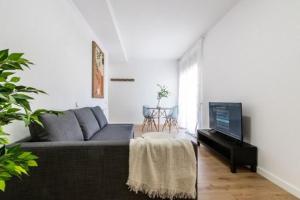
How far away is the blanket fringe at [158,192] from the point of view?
4.66 feet

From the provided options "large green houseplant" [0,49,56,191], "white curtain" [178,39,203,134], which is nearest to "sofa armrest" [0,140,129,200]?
"large green houseplant" [0,49,56,191]

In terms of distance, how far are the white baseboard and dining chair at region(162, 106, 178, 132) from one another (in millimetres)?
3905

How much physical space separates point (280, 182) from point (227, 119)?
1.10 m

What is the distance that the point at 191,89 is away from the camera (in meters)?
5.82

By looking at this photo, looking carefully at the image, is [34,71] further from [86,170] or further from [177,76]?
[177,76]

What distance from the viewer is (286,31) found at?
221 cm

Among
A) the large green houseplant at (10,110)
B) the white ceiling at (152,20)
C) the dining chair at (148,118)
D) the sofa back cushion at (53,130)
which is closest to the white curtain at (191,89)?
the white ceiling at (152,20)

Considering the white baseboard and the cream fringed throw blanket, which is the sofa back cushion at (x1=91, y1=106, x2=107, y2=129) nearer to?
the cream fringed throw blanket

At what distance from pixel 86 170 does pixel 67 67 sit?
1.82 m

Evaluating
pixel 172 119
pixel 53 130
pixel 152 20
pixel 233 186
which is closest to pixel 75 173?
pixel 53 130

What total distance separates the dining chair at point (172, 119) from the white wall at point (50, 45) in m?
3.36

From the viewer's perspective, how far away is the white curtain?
497 cm

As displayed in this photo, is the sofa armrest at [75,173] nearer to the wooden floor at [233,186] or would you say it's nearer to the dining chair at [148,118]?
the wooden floor at [233,186]

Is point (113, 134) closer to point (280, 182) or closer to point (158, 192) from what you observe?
point (158, 192)
